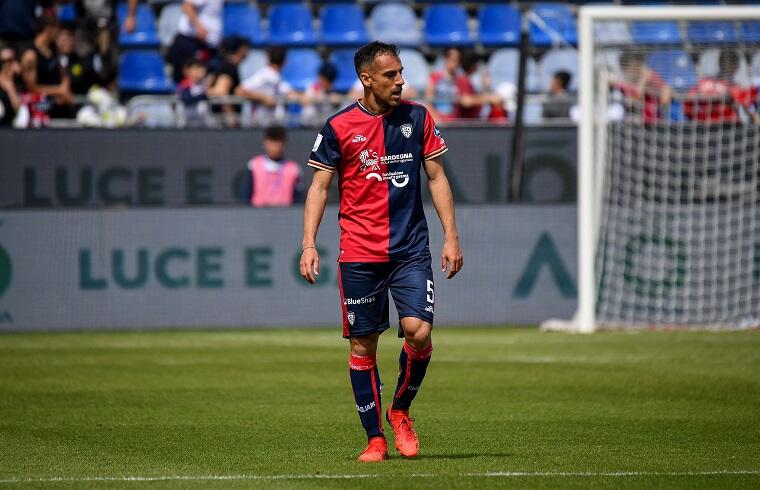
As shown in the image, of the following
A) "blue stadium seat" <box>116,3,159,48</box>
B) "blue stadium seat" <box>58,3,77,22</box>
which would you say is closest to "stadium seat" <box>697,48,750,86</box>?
"blue stadium seat" <box>116,3,159,48</box>

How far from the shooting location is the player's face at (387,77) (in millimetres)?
7293

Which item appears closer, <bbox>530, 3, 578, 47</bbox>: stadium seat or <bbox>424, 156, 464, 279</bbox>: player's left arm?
<bbox>424, 156, 464, 279</bbox>: player's left arm

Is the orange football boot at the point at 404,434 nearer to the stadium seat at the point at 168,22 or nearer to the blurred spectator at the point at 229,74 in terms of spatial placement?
the blurred spectator at the point at 229,74

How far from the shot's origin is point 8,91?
1814 centimetres

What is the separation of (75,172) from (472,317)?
17.2 ft

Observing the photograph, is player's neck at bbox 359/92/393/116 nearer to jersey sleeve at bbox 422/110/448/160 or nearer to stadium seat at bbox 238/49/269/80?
jersey sleeve at bbox 422/110/448/160

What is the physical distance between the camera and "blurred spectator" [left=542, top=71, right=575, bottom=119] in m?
18.4

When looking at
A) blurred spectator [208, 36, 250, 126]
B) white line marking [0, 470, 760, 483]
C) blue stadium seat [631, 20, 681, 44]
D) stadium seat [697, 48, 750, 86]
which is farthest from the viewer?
blue stadium seat [631, 20, 681, 44]

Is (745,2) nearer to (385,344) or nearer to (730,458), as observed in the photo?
(385,344)

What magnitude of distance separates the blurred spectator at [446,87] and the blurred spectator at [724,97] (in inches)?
127

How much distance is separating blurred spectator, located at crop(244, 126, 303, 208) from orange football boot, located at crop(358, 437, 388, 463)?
384 inches

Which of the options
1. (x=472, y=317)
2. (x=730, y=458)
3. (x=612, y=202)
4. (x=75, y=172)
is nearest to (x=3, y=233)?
(x=75, y=172)

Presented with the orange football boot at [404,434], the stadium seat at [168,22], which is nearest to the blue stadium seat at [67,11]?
the stadium seat at [168,22]

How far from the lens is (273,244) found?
56.1ft
